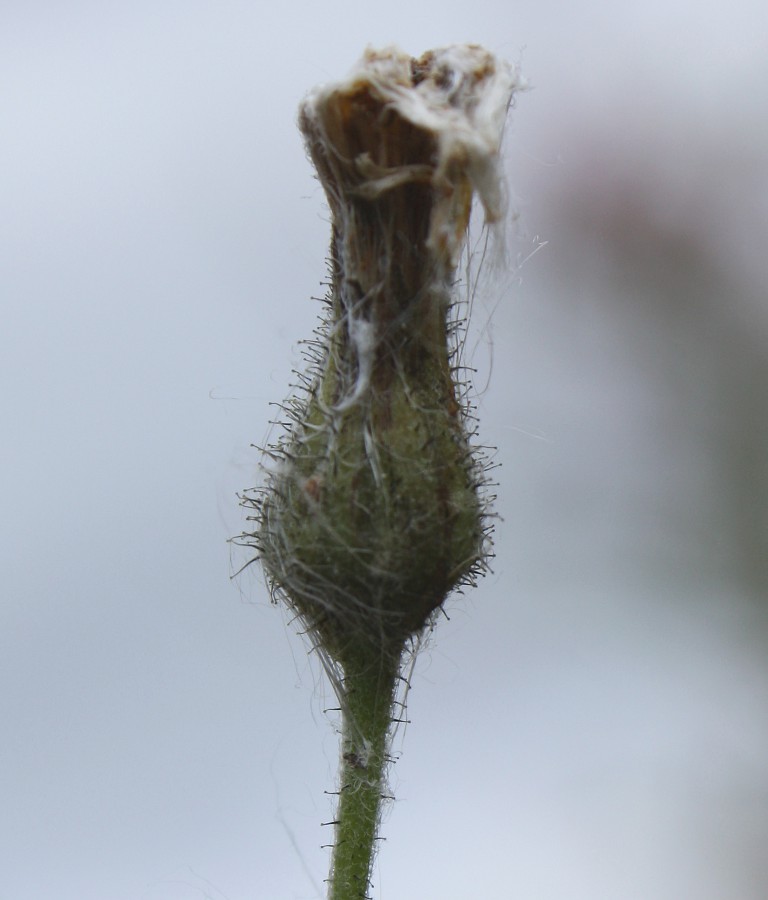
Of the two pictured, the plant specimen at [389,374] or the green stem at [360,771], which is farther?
the green stem at [360,771]

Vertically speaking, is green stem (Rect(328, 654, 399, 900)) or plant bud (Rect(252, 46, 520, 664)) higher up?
plant bud (Rect(252, 46, 520, 664))

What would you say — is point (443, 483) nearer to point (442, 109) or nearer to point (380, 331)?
point (380, 331)

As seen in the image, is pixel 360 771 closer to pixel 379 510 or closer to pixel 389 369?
pixel 379 510

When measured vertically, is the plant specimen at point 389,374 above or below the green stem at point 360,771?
above

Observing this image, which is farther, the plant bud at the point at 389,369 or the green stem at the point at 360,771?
the green stem at the point at 360,771

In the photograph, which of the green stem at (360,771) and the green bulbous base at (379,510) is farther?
the green stem at (360,771)
